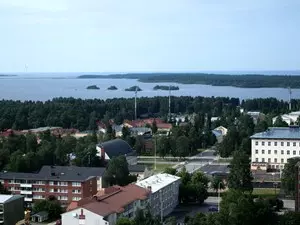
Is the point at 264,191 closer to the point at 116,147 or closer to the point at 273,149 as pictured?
the point at 273,149

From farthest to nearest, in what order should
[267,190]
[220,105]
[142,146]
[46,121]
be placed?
[220,105] < [46,121] < [142,146] < [267,190]

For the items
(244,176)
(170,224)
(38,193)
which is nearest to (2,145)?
(38,193)

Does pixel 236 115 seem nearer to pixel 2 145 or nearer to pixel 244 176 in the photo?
pixel 2 145

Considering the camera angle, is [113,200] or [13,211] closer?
[113,200]

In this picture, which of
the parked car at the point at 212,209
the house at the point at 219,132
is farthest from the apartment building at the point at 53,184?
the house at the point at 219,132

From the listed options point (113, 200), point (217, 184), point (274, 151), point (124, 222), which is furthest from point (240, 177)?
point (274, 151)
